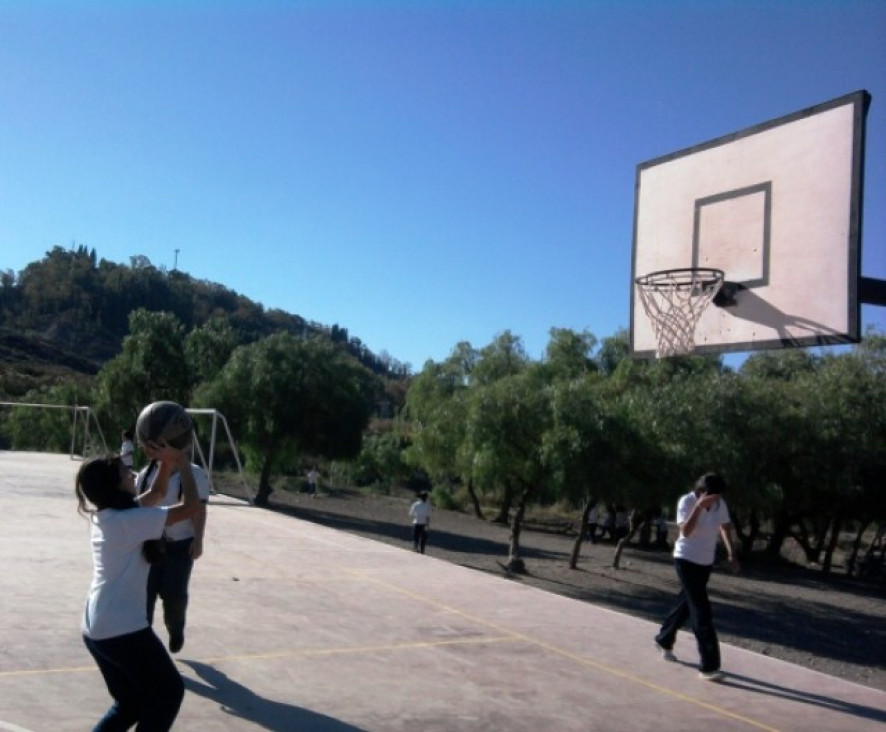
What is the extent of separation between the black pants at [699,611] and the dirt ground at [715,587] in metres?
7.93

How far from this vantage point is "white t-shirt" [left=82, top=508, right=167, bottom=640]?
4043 mm

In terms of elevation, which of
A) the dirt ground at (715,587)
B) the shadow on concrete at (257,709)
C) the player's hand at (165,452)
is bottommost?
the dirt ground at (715,587)

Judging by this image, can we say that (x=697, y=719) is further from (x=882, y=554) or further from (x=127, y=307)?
(x=127, y=307)

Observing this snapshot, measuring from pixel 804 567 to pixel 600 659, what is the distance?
101 ft

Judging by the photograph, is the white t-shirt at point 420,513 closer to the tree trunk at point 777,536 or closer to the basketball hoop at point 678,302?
the basketball hoop at point 678,302

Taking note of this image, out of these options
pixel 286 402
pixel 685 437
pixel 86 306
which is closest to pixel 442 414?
pixel 286 402

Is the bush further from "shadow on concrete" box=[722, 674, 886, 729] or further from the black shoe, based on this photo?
the black shoe

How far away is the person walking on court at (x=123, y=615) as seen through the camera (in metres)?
4.05

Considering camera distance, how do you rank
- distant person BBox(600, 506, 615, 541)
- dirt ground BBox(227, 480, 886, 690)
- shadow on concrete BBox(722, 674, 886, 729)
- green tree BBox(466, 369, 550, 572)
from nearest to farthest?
shadow on concrete BBox(722, 674, 886, 729)
dirt ground BBox(227, 480, 886, 690)
green tree BBox(466, 369, 550, 572)
distant person BBox(600, 506, 615, 541)

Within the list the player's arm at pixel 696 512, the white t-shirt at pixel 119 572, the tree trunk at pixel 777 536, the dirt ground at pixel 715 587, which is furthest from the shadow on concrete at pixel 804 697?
the tree trunk at pixel 777 536

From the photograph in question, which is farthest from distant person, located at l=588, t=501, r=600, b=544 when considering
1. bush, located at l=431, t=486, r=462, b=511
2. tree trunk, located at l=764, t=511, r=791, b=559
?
bush, located at l=431, t=486, r=462, b=511

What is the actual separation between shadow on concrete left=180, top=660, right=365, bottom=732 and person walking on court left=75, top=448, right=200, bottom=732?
158cm

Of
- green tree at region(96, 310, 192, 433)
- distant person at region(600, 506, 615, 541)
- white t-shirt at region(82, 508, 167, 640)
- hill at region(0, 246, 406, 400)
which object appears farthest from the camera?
hill at region(0, 246, 406, 400)

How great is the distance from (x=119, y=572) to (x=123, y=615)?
191 mm
